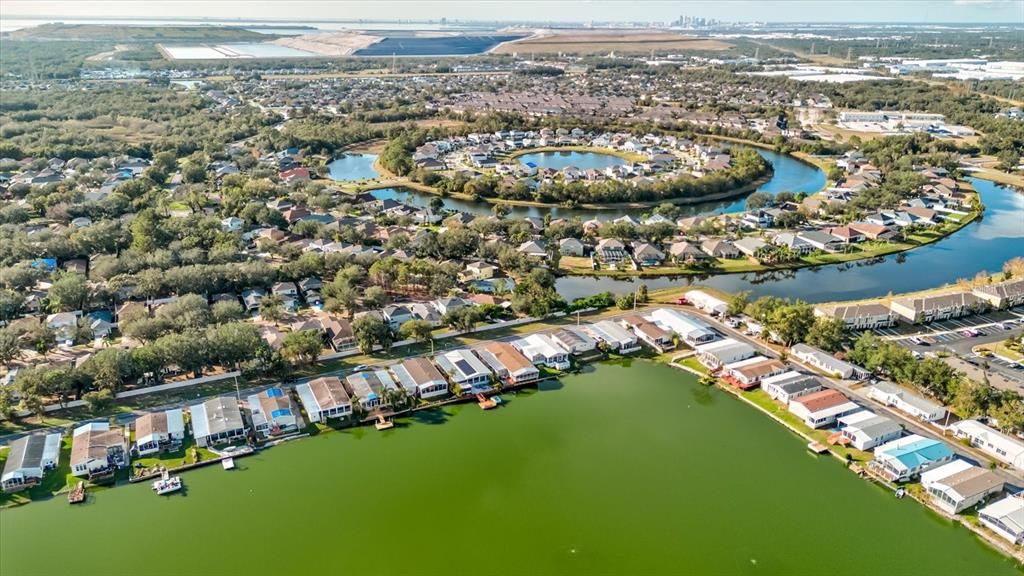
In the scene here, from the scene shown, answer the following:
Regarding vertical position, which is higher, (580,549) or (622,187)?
(622,187)

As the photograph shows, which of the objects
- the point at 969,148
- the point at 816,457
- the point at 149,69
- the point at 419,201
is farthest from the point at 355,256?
the point at 149,69

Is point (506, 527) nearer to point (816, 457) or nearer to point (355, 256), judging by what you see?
point (816, 457)

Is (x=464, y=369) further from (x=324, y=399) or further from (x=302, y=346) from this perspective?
(x=302, y=346)

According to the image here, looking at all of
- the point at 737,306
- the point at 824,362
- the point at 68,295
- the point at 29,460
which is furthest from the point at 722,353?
the point at 68,295

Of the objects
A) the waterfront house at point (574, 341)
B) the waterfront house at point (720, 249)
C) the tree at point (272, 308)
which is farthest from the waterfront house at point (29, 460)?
the waterfront house at point (720, 249)

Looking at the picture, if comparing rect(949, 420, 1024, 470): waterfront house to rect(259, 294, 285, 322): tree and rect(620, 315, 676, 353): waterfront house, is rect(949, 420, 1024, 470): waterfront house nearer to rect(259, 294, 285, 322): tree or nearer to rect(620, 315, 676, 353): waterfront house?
rect(620, 315, 676, 353): waterfront house

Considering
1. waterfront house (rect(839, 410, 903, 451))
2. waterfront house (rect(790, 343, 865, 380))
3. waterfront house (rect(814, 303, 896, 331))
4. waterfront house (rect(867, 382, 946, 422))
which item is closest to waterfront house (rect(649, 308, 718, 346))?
waterfront house (rect(790, 343, 865, 380))
